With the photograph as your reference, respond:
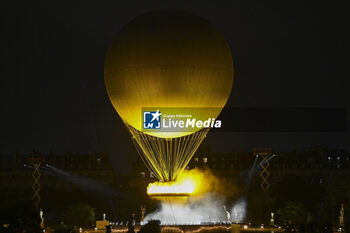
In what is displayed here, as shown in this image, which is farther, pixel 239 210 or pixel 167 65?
pixel 239 210

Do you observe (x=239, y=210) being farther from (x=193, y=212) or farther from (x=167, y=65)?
(x=167, y=65)

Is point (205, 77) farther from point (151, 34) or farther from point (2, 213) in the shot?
point (2, 213)

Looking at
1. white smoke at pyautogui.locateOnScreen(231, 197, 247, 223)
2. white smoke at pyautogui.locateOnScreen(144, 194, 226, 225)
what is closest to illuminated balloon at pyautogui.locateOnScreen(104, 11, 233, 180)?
white smoke at pyautogui.locateOnScreen(144, 194, 226, 225)

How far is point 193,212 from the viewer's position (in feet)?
414

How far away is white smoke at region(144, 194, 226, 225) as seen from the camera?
360 ft

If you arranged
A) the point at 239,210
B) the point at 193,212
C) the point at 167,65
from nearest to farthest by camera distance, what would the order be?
the point at 167,65
the point at 193,212
the point at 239,210

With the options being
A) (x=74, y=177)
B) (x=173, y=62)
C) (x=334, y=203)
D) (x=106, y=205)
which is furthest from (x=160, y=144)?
(x=74, y=177)

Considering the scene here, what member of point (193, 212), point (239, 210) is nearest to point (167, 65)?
point (193, 212)

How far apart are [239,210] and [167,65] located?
56.8 metres

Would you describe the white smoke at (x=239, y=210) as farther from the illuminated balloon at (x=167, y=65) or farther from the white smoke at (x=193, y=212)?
the illuminated balloon at (x=167, y=65)

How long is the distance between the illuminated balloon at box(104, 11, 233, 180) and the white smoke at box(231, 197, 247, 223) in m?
44.6

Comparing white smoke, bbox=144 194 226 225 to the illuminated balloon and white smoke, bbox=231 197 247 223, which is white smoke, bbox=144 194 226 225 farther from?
the illuminated balloon

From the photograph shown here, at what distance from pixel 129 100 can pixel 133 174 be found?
8859cm

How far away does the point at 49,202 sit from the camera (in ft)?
493
